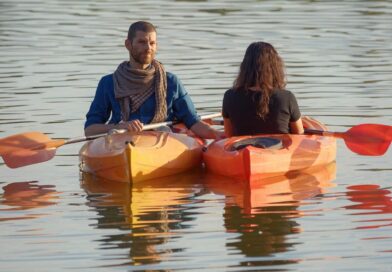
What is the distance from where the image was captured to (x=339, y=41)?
801 inches

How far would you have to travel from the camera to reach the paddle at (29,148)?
12.2m

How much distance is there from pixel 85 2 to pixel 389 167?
14332mm

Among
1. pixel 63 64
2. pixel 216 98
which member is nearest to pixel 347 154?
pixel 216 98

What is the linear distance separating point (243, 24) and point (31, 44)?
3.60 metres

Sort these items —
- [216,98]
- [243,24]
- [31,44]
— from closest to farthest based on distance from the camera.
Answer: [216,98], [31,44], [243,24]

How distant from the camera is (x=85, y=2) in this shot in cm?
2592

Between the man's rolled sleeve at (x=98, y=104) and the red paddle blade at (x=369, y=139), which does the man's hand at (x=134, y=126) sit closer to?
the man's rolled sleeve at (x=98, y=104)

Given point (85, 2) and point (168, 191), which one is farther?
point (85, 2)

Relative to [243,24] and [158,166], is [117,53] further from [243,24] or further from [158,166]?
[158,166]

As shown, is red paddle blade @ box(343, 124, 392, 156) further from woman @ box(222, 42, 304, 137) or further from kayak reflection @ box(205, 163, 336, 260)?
woman @ box(222, 42, 304, 137)

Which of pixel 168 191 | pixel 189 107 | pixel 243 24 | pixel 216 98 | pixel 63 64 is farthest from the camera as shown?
pixel 243 24

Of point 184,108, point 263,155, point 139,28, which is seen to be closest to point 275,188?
point 263,155

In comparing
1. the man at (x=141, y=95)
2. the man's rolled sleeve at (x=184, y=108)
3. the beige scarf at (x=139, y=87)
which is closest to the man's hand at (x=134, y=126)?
the man at (x=141, y=95)

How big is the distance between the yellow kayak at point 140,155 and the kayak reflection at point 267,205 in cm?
29
